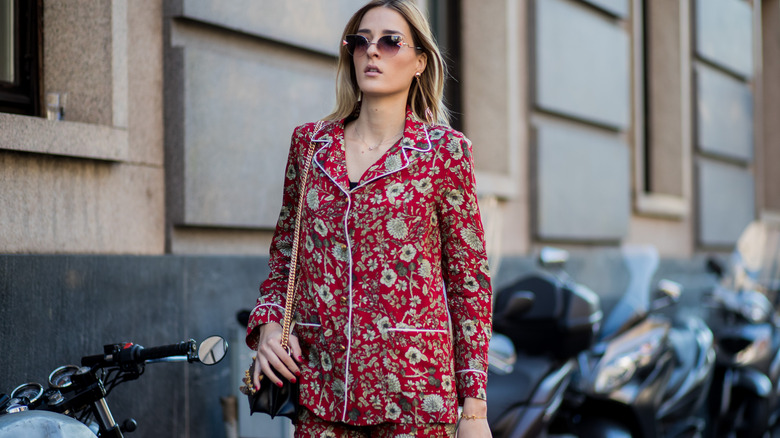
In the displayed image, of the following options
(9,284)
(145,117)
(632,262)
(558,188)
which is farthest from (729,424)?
(9,284)

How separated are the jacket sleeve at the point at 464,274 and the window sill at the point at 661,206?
676cm

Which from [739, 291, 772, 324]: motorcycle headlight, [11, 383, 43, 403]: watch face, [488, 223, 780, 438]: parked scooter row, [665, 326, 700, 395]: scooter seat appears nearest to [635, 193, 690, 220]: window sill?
[488, 223, 780, 438]: parked scooter row

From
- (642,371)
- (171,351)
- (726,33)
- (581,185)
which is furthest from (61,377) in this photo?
(726,33)

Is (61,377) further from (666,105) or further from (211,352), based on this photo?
(666,105)

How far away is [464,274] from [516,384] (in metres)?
1.82

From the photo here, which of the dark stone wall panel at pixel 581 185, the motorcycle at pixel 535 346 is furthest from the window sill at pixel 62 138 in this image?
the dark stone wall panel at pixel 581 185

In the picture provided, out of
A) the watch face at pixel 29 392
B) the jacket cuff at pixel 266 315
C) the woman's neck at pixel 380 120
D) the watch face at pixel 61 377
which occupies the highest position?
the woman's neck at pixel 380 120

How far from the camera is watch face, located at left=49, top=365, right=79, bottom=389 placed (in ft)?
7.95

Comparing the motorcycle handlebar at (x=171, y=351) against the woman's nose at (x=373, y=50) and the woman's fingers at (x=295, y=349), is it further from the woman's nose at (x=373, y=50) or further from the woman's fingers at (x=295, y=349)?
the woman's nose at (x=373, y=50)

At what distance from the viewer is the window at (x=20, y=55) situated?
3.68 m

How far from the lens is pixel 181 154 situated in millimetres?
4121

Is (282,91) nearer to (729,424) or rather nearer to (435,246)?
(435,246)

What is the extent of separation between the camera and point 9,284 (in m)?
3.27

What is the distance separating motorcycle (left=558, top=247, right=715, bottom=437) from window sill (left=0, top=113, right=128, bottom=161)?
7.70 feet
